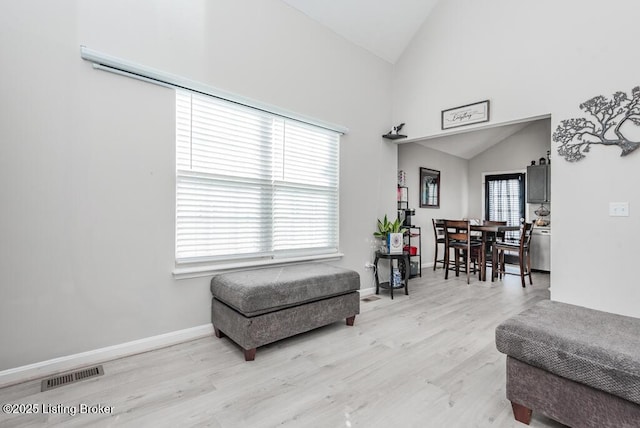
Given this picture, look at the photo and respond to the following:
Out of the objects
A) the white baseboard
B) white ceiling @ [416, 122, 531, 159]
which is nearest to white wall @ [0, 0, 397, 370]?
the white baseboard

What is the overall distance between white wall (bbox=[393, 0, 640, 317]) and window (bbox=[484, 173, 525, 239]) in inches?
146

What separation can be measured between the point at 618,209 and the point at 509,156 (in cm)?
418

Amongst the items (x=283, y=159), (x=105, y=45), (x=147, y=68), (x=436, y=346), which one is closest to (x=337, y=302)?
(x=436, y=346)

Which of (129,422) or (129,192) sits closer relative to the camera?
(129,422)

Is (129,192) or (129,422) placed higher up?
(129,192)

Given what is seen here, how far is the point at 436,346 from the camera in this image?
252 cm

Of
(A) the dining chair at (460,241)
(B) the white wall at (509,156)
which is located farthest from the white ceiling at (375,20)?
(B) the white wall at (509,156)

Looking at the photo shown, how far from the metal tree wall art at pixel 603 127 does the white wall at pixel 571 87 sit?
0.06 m

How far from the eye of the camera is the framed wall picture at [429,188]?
603 cm

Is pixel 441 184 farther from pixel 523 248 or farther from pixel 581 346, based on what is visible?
pixel 581 346

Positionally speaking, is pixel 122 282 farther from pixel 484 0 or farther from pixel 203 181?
pixel 484 0

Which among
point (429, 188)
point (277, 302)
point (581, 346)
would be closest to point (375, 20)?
point (429, 188)

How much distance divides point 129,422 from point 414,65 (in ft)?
15.3

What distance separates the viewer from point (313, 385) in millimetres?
1939
